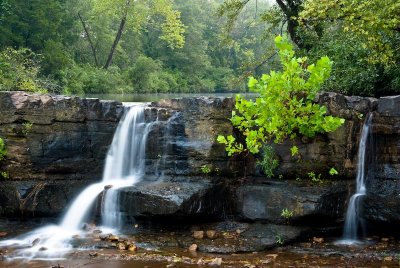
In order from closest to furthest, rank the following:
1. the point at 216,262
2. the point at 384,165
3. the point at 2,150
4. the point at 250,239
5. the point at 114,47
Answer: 1. the point at 216,262
2. the point at 250,239
3. the point at 384,165
4. the point at 2,150
5. the point at 114,47

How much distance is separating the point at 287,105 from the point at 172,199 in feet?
10.0

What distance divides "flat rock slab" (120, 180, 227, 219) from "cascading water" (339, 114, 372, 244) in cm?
271

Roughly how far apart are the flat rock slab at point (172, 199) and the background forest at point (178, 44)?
5163 mm

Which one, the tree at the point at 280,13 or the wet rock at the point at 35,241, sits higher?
the tree at the point at 280,13

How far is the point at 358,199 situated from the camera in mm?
9258

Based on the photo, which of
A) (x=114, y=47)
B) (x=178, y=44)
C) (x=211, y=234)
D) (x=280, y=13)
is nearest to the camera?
(x=211, y=234)

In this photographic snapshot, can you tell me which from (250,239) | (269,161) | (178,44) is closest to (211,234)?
(250,239)

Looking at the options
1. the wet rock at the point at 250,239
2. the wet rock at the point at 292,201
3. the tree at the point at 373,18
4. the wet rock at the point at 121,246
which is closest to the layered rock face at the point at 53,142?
the wet rock at the point at 121,246

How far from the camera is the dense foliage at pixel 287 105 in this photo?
337 inches

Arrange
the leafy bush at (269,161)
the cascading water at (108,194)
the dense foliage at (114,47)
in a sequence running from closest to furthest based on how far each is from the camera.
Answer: the cascading water at (108,194), the leafy bush at (269,161), the dense foliage at (114,47)

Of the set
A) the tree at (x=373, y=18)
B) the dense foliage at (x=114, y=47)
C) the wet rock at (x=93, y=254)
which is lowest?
the wet rock at (x=93, y=254)

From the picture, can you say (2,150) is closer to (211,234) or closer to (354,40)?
(211,234)

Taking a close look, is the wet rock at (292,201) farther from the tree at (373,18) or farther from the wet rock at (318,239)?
the tree at (373,18)

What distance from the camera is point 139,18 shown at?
3078 centimetres
